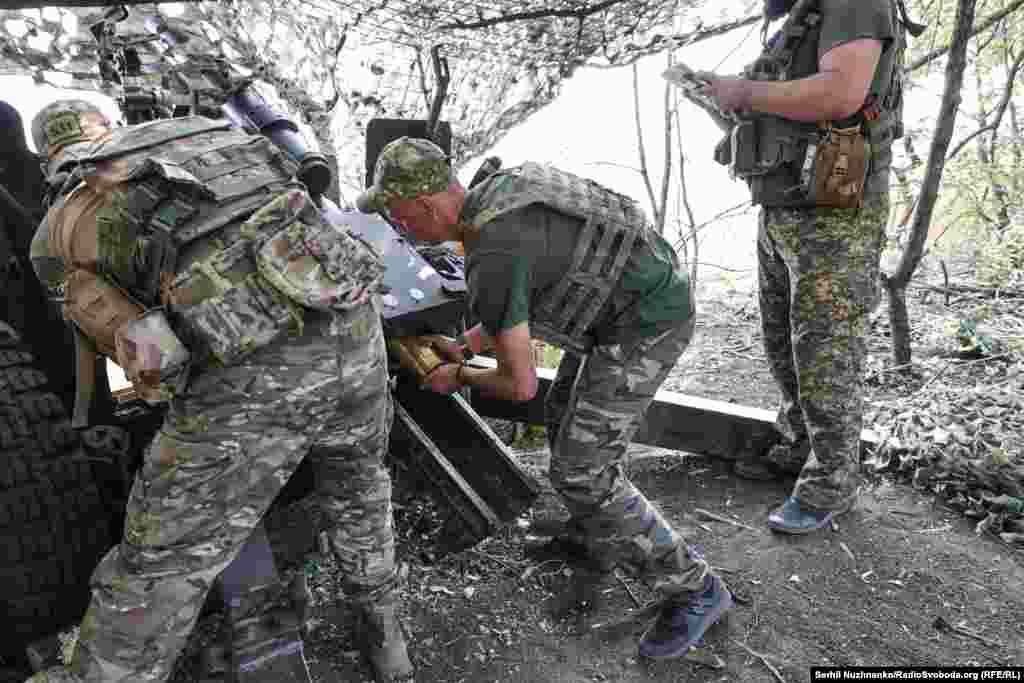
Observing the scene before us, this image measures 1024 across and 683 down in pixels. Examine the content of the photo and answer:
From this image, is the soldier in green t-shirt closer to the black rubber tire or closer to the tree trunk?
the black rubber tire

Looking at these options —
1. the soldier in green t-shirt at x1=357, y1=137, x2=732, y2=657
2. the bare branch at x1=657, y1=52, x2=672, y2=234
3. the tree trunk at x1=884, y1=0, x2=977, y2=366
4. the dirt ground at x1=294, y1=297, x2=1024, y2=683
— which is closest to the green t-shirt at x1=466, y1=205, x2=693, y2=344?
the soldier in green t-shirt at x1=357, y1=137, x2=732, y2=657

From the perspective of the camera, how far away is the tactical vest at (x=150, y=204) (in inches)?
67.7

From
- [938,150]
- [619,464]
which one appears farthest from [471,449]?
[938,150]

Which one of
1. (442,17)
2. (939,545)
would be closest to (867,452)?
(939,545)

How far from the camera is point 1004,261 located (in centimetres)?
519

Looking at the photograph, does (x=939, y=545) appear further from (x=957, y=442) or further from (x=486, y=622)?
(x=486, y=622)

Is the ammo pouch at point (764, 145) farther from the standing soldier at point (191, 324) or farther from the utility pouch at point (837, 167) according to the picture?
the standing soldier at point (191, 324)

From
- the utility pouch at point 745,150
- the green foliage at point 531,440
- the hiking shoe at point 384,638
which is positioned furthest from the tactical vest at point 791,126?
the hiking shoe at point 384,638

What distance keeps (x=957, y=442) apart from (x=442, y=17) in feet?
8.54

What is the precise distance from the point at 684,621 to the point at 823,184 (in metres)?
1.47

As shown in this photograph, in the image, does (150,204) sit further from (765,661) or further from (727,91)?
(765,661)

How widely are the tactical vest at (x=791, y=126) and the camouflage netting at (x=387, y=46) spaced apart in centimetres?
71

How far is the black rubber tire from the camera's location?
2148 mm

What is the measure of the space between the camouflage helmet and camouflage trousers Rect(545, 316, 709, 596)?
1.49 metres
